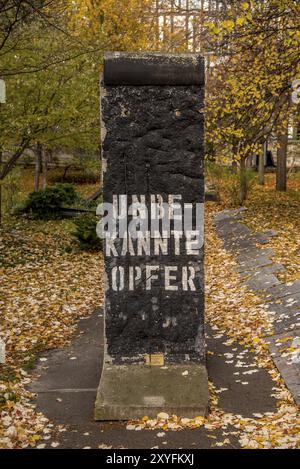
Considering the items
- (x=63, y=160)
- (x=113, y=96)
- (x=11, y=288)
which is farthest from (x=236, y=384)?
(x=63, y=160)

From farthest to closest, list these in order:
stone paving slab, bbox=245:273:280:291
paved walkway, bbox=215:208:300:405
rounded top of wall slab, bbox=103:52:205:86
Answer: stone paving slab, bbox=245:273:280:291 < paved walkway, bbox=215:208:300:405 < rounded top of wall slab, bbox=103:52:205:86

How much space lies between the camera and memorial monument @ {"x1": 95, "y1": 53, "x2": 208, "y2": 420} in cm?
648

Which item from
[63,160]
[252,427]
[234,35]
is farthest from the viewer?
[63,160]

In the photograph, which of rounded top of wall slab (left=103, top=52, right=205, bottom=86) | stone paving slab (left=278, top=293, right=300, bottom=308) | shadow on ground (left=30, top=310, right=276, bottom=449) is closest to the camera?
shadow on ground (left=30, top=310, right=276, bottom=449)

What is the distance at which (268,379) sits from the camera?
6.84 m

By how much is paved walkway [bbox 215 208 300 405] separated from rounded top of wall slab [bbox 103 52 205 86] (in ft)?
11.6

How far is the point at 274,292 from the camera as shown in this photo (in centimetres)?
966

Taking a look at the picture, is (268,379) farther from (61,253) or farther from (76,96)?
(76,96)

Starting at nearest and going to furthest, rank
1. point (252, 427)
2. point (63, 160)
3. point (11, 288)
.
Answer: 1. point (252, 427)
2. point (11, 288)
3. point (63, 160)

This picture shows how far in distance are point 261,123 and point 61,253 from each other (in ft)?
21.2

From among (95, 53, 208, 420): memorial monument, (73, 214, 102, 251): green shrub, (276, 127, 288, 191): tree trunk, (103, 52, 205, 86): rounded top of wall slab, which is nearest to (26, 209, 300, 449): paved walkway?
(95, 53, 208, 420): memorial monument

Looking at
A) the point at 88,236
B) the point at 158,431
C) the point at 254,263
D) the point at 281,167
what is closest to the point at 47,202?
the point at 88,236

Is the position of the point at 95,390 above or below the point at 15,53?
below

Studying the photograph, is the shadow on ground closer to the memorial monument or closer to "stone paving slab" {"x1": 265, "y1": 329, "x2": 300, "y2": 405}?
"stone paving slab" {"x1": 265, "y1": 329, "x2": 300, "y2": 405}
